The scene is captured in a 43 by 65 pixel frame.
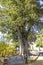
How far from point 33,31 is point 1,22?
15.8 ft

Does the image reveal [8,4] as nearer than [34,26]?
Yes

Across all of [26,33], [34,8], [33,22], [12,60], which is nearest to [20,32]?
[26,33]

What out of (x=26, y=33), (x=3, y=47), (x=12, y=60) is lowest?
(x=12, y=60)

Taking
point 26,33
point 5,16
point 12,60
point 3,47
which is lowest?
point 12,60

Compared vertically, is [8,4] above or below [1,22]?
above

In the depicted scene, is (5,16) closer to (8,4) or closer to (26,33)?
(8,4)

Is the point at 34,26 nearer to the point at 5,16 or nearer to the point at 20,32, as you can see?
the point at 20,32

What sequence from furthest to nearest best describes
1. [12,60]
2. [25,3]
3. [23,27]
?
[23,27]
[25,3]
[12,60]

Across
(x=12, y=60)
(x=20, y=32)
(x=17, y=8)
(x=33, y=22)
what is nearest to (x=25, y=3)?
(x=17, y=8)

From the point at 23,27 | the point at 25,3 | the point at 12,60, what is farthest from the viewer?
the point at 23,27

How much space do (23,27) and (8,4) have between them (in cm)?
372

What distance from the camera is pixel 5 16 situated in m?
27.2

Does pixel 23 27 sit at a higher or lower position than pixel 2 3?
lower

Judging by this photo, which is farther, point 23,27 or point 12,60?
point 23,27
